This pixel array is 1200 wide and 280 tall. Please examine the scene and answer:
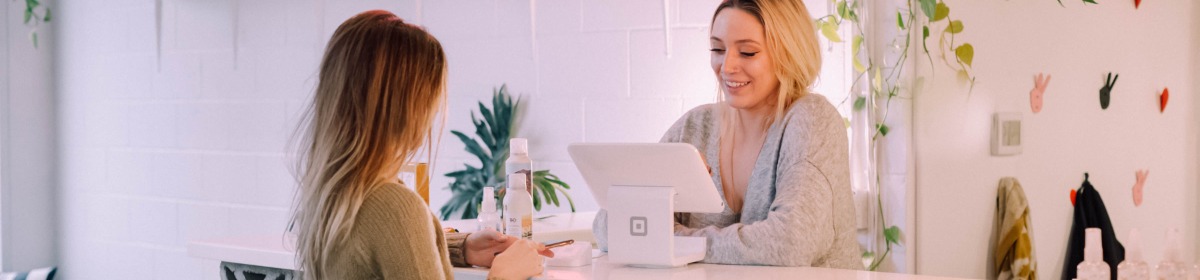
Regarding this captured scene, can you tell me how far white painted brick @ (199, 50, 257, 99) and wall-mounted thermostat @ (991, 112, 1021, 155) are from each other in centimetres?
270

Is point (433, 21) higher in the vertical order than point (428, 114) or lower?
higher

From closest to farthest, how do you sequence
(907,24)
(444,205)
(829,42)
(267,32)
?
(907,24), (829,42), (444,205), (267,32)

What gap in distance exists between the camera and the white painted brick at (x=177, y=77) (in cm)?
464

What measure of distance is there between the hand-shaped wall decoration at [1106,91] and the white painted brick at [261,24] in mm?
2735

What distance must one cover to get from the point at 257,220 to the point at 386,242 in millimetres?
3123

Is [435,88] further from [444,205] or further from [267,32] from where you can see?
[267,32]

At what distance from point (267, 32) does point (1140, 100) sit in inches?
116

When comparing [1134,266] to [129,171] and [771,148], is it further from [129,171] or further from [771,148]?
[129,171]

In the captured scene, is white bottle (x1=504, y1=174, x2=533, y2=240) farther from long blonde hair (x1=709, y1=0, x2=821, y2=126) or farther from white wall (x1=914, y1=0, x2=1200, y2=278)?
white wall (x1=914, y1=0, x2=1200, y2=278)

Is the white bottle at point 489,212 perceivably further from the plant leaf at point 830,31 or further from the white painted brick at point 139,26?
the white painted brick at point 139,26

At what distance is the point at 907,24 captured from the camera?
2793 mm

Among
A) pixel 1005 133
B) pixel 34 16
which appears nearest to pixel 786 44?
pixel 1005 133

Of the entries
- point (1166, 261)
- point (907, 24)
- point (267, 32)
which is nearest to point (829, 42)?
point (907, 24)

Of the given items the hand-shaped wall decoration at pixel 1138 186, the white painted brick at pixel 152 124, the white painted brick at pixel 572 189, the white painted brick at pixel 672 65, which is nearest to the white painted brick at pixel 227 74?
the white painted brick at pixel 152 124
